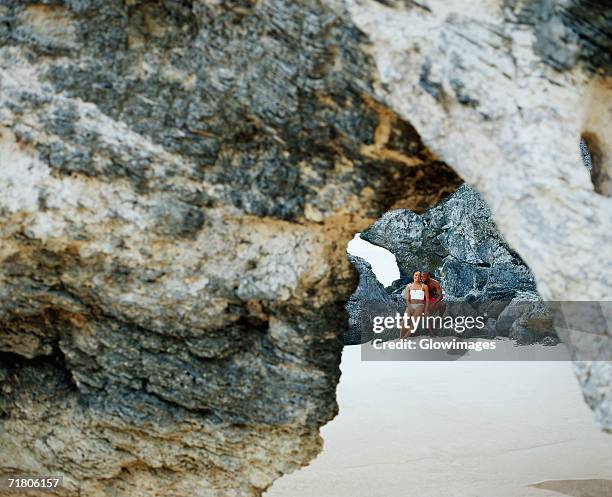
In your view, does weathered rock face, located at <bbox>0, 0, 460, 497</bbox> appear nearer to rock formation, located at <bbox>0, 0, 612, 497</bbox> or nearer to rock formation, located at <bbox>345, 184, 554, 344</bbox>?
rock formation, located at <bbox>0, 0, 612, 497</bbox>

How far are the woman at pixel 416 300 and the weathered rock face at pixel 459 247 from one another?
304cm

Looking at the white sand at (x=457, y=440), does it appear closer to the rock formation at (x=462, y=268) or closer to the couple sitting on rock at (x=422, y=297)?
the couple sitting on rock at (x=422, y=297)

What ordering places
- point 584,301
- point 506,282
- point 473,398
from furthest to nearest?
1. point 506,282
2. point 473,398
3. point 584,301

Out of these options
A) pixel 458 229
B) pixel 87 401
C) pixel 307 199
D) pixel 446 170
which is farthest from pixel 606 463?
pixel 458 229

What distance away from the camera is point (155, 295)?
497cm

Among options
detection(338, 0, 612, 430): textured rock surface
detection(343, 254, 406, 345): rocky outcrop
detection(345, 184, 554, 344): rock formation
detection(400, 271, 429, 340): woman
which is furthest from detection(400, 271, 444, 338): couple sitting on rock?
detection(338, 0, 612, 430): textured rock surface

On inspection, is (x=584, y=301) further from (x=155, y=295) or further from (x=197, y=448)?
(x=197, y=448)

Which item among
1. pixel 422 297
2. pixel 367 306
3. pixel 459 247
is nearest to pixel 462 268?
pixel 459 247

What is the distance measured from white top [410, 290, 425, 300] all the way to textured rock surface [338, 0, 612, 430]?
368 inches

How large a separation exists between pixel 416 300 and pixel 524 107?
10.4m

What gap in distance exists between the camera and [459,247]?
19266 mm

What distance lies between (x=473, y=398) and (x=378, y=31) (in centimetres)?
817

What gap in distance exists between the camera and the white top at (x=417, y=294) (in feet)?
43.6

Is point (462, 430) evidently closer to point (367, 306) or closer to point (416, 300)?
point (416, 300)
